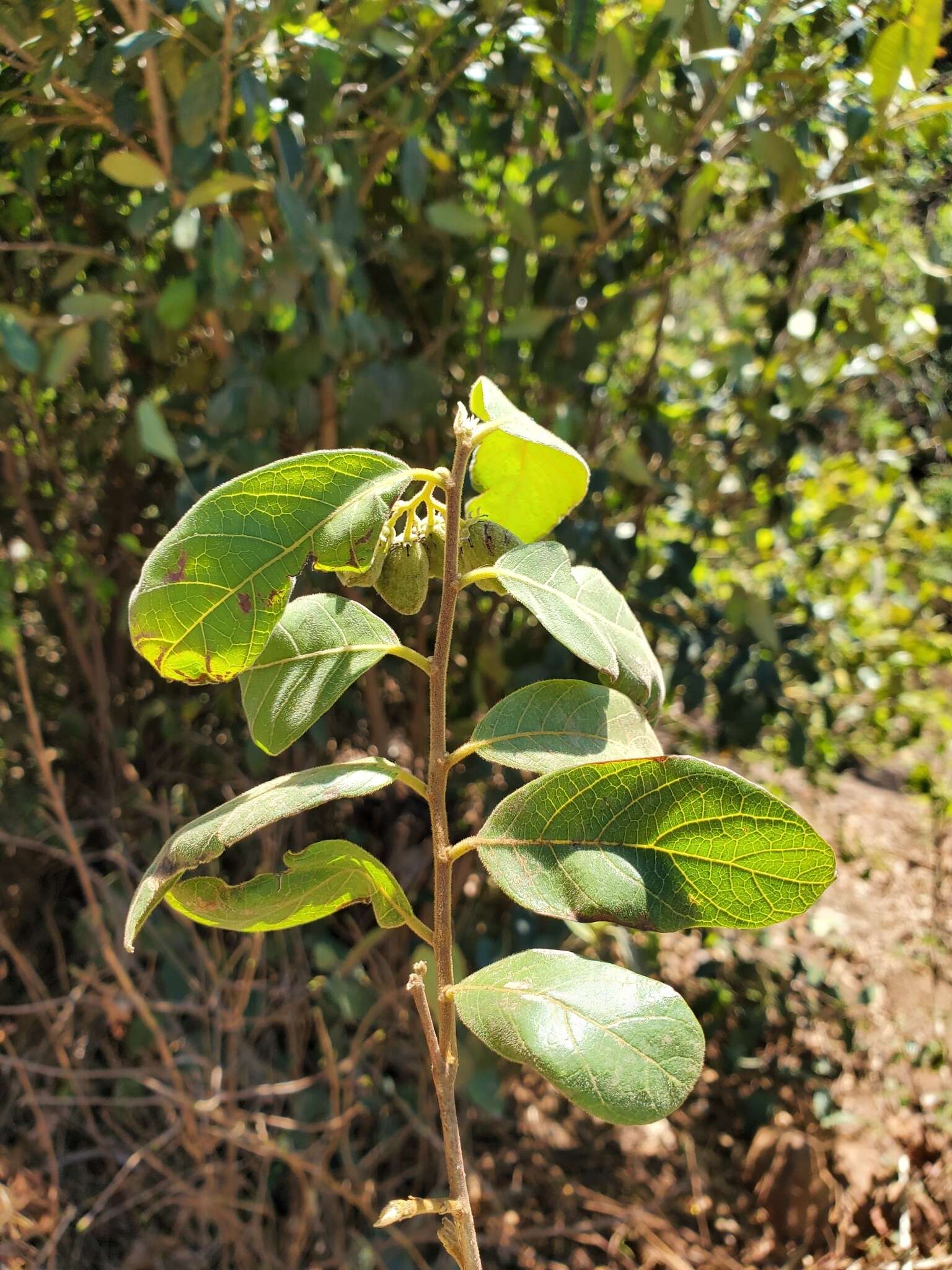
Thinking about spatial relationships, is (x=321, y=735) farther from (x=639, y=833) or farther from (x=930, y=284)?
(x=930, y=284)

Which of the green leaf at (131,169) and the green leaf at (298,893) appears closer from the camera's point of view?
the green leaf at (298,893)

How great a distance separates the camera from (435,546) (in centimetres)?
63

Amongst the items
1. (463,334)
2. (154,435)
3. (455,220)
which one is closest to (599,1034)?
(154,435)

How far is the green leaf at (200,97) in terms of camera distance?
4.01ft

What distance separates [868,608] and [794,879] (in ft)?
5.96

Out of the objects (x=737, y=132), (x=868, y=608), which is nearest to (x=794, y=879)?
(x=737, y=132)

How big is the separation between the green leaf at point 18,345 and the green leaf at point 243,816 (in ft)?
3.13

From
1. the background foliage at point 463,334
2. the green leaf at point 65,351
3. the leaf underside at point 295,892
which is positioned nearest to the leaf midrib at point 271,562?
the leaf underside at point 295,892

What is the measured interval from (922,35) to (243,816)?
4.20ft

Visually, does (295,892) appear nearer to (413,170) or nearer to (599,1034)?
(599,1034)

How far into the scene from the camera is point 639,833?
0.57 m

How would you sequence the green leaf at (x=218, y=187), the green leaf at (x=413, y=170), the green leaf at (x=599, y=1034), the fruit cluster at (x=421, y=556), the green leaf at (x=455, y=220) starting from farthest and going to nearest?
the green leaf at (x=455, y=220) → the green leaf at (x=413, y=170) → the green leaf at (x=218, y=187) → the fruit cluster at (x=421, y=556) → the green leaf at (x=599, y=1034)

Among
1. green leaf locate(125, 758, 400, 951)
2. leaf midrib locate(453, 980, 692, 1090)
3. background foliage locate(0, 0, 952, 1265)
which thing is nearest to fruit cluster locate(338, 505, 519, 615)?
green leaf locate(125, 758, 400, 951)

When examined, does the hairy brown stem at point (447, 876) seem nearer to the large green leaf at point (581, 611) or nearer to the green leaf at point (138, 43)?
the large green leaf at point (581, 611)
